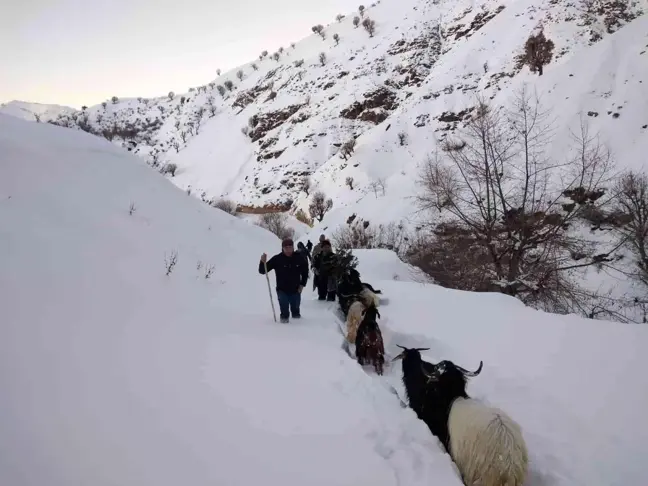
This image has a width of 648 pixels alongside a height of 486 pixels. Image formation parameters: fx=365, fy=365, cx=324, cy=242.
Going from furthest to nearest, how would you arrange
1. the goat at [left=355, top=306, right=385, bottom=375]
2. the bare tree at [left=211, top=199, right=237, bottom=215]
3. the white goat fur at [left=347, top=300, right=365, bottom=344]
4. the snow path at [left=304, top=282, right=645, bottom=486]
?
the bare tree at [left=211, top=199, right=237, bottom=215]
the white goat fur at [left=347, top=300, right=365, bottom=344]
the goat at [left=355, top=306, right=385, bottom=375]
the snow path at [left=304, top=282, right=645, bottom=486]

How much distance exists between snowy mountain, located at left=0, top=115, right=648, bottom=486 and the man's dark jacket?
0.74m

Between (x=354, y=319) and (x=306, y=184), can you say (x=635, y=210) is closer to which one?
(x=354, y=319)

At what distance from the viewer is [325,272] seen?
8781 millimetres

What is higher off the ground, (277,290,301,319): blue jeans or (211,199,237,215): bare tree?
(277,290,301,319): blue jeans

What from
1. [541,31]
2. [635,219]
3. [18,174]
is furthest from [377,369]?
[541,31]

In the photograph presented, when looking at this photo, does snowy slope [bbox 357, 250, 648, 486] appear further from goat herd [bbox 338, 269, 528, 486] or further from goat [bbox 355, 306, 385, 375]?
goat herd [bbox 338, 269, 528, 486]

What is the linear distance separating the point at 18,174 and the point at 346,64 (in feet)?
183

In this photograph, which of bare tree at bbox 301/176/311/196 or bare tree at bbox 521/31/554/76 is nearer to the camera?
bare tree at bbox 521/31/554/76

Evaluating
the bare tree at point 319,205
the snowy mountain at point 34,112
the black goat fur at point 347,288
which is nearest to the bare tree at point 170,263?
the black goat fur at point 347,288

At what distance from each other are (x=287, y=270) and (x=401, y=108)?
36391mm

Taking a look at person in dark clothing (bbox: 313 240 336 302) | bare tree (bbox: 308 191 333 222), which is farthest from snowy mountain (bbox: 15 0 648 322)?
person in dark clothing (bbox: 313 240 336 302)

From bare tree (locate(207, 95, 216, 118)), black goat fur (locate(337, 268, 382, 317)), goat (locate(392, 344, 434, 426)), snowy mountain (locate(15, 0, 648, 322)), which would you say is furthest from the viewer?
bare tree (locate(207, 95, 216, 118))

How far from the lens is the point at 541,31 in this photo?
3130 cm

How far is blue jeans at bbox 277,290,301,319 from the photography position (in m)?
6.69
